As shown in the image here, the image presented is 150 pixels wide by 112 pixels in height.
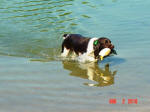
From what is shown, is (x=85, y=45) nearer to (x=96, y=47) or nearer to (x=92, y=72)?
(x=96, y=47)

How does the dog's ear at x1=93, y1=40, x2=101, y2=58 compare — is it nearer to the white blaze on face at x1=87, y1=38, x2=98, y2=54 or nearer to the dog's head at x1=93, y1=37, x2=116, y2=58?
the dog's head at x1=93, y1=37, x2=116, y2=58

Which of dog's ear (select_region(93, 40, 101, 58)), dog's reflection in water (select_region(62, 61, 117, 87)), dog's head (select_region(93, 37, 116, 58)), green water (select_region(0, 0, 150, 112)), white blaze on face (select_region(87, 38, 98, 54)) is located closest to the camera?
green water (select_region(0, 0, 150, 112))

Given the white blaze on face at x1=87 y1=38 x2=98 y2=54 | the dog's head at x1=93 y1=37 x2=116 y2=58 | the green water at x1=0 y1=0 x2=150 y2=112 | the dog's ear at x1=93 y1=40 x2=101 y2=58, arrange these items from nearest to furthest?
the green water at x1=0 y1=0 x2=150 y2=112 → the dog's head at x1=93 y1=37 x2=116 y2=58 → the dog's ear at x1=93 y1=40 x2=101 y2=58 → the white blaze on face at x1=87 y1=38 x2=98 y2=54

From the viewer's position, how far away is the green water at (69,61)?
6.50 metres

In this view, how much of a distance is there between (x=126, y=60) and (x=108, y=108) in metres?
3.09

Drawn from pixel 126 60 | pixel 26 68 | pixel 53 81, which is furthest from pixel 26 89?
pixel 126 60

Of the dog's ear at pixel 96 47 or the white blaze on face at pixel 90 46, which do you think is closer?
the dog's ear at pixel 96 47

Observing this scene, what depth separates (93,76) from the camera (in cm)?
814

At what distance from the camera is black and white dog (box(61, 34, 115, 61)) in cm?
834

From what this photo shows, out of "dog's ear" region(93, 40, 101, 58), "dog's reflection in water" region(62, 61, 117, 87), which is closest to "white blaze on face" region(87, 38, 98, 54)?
"dog's ear" region(93, 40, 101, 58)

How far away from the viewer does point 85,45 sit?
899 centimetres

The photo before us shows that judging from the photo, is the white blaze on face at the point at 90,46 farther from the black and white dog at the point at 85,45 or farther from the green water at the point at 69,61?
the green water at the point at 69,61

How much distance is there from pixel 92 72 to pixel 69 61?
1.10 m

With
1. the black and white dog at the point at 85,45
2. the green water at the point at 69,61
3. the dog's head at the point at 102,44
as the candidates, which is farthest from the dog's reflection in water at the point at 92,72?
the dog's head at the point at 102,44
